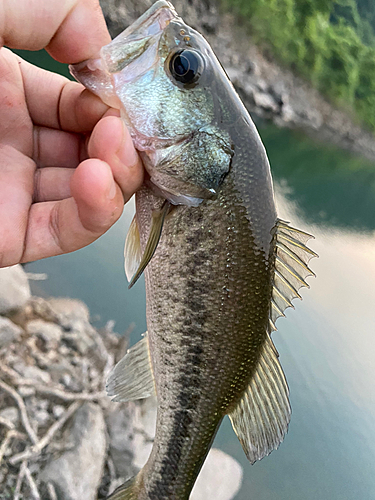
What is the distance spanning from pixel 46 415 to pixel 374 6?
3838 centimetres

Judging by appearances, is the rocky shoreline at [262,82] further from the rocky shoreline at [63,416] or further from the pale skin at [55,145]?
the pale skin at [55,145]

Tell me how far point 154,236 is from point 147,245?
0.03m

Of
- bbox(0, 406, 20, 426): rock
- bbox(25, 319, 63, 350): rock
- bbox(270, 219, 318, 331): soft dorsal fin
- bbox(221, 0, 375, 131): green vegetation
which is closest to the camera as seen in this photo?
bbox(270, 219, 318, 331): soft dorsal fin

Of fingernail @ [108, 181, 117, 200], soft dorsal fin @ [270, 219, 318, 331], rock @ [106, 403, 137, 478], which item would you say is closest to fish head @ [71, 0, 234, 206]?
fingernail @ [108, 181, 117, 200]

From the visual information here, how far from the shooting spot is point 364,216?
36.2ft

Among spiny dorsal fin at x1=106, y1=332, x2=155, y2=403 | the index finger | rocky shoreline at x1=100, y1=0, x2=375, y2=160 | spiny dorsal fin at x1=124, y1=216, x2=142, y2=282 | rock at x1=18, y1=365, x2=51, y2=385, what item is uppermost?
the index finger

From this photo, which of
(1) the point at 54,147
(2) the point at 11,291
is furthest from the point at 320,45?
(1) the point at 54,147

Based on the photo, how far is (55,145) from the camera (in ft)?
4.01

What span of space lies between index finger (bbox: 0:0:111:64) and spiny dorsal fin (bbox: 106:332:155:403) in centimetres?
95

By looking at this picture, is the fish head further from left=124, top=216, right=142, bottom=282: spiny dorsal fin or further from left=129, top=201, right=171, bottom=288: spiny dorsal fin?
left=124, top=216, right=142, bottom=282: spiny dorsal fin

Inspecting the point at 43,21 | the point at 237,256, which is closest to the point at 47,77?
the point at 43,21

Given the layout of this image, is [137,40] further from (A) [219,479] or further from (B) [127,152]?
(A) [219,479]

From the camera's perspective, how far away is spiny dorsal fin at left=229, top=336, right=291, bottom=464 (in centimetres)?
105

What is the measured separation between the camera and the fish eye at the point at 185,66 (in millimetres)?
906
